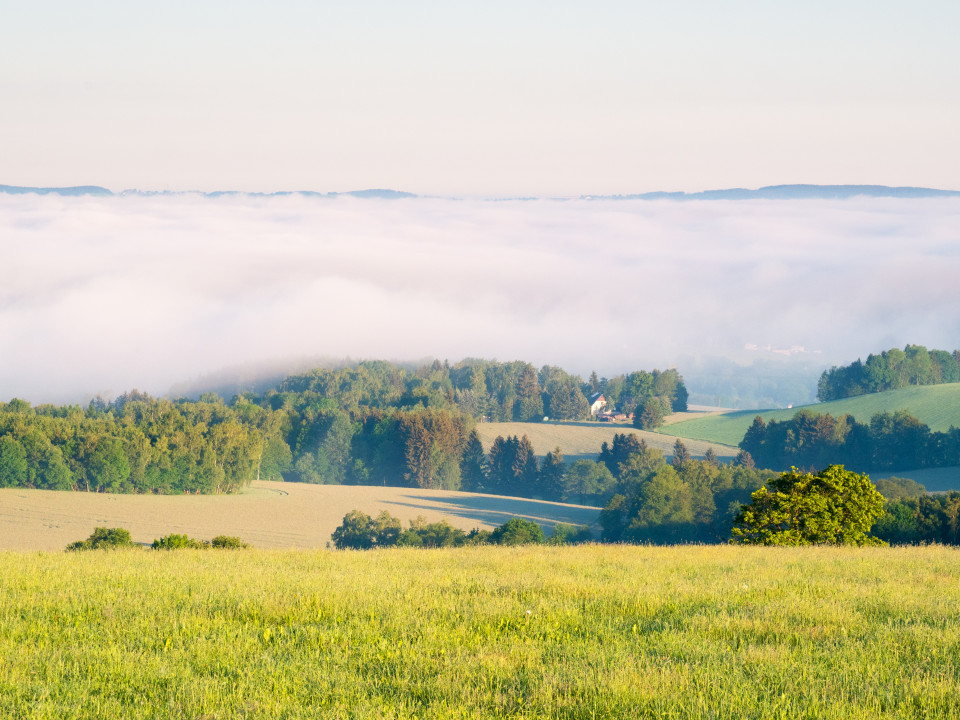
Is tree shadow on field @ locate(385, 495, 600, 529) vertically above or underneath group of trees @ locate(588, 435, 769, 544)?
underneath

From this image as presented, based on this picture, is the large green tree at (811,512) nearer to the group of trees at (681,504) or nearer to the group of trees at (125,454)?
the group of trees at (681,504)

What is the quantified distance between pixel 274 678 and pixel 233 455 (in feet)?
562

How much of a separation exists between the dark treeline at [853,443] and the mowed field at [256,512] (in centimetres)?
5081

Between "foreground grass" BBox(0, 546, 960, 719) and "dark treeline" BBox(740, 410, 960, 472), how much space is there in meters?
170

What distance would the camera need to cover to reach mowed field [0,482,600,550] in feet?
420

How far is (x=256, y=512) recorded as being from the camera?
152625 millimetres

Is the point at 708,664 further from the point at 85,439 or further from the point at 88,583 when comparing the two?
the point at 85,439

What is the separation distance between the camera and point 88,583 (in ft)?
51.4

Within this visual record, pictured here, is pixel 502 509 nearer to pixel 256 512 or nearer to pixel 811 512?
pixel 256 512

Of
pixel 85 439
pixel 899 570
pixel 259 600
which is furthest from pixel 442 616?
pixel 85 439

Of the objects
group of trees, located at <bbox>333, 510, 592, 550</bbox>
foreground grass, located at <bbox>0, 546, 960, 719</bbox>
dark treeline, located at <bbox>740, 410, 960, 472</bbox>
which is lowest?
group of trees, located at <bbox>333, 510, 592, 550</bbox>

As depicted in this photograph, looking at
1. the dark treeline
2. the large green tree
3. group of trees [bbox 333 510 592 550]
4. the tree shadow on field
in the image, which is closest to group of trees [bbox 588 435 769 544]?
group of trees [bbox 333 510 592 550]

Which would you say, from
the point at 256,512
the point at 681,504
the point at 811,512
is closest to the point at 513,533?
the point at 811,512

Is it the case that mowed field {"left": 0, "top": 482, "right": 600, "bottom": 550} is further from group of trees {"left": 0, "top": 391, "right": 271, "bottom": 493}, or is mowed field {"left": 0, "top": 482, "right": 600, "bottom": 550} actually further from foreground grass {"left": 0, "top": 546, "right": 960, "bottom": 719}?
foreground grass {"left": 0, "top": 546, "right": 960, "bottom": 719}
